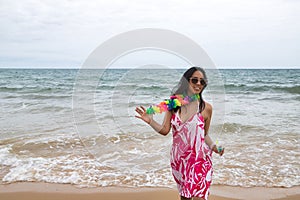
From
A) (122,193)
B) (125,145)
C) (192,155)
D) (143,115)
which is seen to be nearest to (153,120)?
(143,115)

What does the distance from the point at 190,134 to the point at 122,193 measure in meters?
2.00

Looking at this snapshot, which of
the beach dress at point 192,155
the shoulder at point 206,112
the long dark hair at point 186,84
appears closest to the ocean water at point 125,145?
the long dark hair at point 186,84

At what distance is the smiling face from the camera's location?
8.82 ft

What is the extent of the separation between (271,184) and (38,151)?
14.2ft

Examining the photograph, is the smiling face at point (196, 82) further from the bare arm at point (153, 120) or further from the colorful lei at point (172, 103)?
the bare arm at point (153, 120)

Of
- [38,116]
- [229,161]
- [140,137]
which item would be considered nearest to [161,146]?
[140,137]

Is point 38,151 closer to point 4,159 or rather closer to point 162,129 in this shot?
point 4,159

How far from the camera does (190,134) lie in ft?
8.91

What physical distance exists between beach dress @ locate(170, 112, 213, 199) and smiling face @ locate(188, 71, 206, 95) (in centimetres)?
21

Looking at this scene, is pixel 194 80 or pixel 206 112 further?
pixel 206 112

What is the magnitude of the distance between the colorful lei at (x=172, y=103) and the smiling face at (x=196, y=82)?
0.17 feet

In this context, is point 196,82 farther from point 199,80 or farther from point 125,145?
point 125,145

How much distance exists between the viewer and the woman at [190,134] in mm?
2711

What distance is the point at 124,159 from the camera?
553 cm
